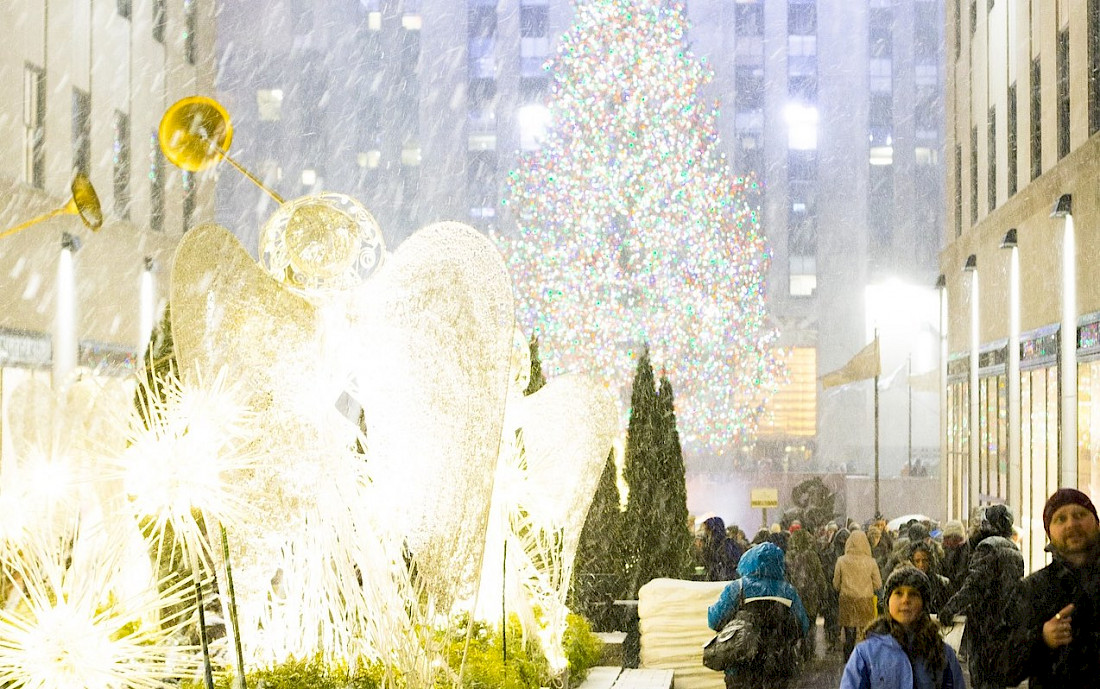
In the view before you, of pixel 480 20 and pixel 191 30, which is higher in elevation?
pixel 480 20

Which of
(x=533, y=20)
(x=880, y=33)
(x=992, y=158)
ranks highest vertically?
(x=533, y=20)

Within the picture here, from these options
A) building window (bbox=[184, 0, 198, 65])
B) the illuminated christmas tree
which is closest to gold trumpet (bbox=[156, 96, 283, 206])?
the illuminated christmas tree

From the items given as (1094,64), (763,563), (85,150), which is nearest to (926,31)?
(1094,64)

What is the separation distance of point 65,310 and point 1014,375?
1551 cm

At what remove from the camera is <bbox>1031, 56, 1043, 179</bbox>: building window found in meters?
20.5

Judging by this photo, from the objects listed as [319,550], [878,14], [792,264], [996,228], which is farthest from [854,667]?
[878,14]

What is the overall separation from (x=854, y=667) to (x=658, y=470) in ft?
34.6

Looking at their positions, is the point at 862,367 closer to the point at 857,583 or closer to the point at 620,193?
the point at 620,193

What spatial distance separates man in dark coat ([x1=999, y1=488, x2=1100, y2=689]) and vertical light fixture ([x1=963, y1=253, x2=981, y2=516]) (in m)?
22.1

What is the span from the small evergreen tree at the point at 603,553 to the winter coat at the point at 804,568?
6.49 feet

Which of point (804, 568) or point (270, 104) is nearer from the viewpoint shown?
point (804, 568)

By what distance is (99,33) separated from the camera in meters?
23.6

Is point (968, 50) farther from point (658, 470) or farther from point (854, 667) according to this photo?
point (854, 667)

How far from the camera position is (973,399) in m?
26.0
